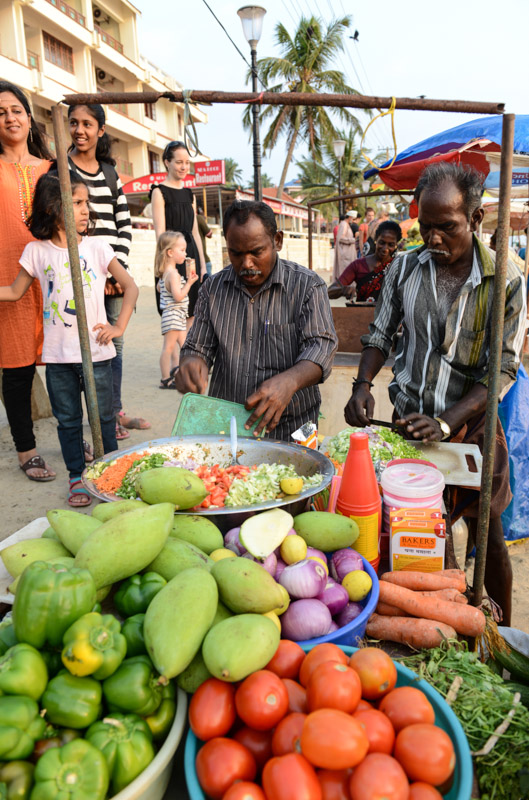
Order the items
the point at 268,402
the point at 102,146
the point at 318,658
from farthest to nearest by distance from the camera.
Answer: the point at 102,146, the point at 268,402, the point at 318,658

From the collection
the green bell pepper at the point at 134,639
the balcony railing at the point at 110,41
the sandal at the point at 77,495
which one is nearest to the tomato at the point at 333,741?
the green bell pepper at the point at 134,639

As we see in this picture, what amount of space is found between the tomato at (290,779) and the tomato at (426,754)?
6.2 inches

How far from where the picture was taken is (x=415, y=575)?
157 cm

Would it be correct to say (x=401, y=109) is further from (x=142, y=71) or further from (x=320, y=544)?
(x=142, y=71)

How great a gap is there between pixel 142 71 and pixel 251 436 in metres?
33.4

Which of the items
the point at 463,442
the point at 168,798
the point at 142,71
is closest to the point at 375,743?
the point at 168,798

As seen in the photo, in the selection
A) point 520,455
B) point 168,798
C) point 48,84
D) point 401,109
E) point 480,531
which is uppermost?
point 48,84

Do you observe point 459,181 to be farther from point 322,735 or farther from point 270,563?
point 322,735

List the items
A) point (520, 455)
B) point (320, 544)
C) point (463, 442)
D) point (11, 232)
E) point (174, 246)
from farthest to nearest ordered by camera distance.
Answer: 1. point (174, 246)
2. point (11, 232)
3. point (520, 455)
4. point (463, 442)
5. point (320, 544)

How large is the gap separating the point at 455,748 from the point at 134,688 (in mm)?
564

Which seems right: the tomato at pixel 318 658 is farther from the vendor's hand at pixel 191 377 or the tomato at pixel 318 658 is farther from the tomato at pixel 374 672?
the vendor's hand at pixel 191 377

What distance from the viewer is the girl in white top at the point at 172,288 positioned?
5977 mm

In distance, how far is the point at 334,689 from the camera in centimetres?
90

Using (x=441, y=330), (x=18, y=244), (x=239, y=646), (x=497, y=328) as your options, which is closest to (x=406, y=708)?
(x=239, y=646)
